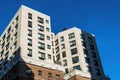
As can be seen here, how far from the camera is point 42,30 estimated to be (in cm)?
8356

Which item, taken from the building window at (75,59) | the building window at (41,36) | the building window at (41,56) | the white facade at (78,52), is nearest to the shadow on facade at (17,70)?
the building window at (41,56)

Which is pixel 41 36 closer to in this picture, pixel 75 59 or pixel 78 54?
pixel 75 59

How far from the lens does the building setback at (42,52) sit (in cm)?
7294

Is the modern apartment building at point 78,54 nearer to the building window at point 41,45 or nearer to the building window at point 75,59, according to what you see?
the building window at point 75,59

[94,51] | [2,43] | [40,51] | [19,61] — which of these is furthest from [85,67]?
[2,43]

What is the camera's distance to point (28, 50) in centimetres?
7481

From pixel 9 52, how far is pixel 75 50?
23.5 metres

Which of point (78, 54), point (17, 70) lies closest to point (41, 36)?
point (78, 54)

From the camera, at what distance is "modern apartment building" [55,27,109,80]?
8304 cm

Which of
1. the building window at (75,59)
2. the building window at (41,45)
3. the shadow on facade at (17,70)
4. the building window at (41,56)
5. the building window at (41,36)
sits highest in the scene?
the building window at (41,36)

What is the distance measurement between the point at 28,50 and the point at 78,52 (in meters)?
20.9

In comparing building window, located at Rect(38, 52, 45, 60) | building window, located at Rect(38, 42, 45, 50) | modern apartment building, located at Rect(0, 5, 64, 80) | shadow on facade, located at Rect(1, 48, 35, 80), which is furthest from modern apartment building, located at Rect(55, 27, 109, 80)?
shadow on facade, located at Rect(1, 48, 35, 80)

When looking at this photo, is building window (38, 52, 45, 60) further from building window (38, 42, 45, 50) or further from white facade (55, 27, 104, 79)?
white facade (55, 27, 104, 79)

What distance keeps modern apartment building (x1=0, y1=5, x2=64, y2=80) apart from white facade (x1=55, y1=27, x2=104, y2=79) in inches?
411
